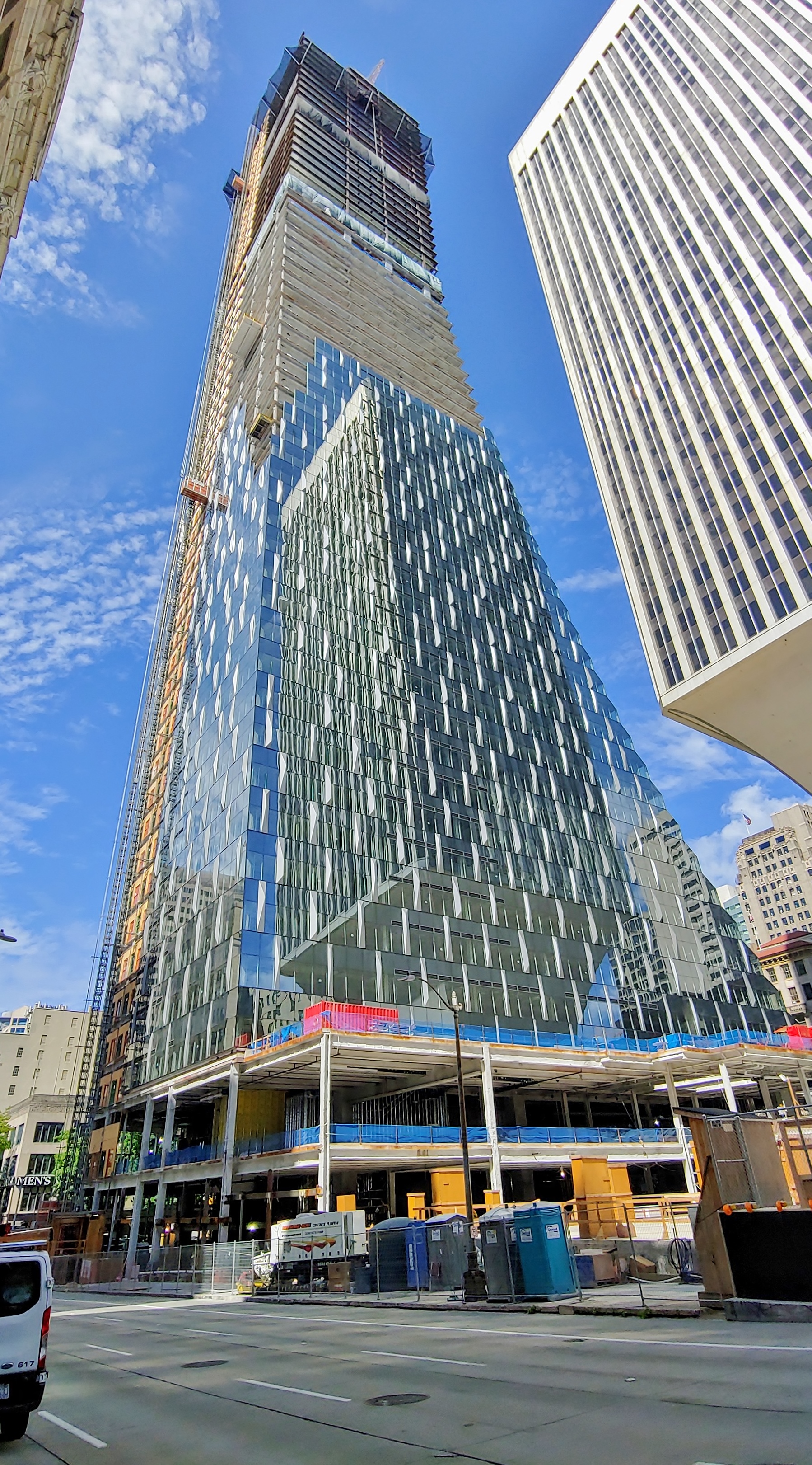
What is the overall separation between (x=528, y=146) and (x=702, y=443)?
62364 mm

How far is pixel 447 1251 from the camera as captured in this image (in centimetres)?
2430

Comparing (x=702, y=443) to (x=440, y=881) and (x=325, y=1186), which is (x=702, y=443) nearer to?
(x=440, y=881)

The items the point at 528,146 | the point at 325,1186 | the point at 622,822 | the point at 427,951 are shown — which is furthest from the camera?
the point at 528,146

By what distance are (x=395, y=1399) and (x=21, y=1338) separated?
4528 millimetres

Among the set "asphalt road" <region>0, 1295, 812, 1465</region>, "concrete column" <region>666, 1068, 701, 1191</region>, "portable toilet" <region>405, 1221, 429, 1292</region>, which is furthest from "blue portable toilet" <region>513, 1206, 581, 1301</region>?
"concrete column" <region>666, 1068, 701, 1191</region>

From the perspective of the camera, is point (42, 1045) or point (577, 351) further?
point (42, 1045)

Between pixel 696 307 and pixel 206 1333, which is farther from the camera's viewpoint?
pixel 696 307

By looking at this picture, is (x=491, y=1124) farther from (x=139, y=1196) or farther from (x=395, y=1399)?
(x=395, y=1399)

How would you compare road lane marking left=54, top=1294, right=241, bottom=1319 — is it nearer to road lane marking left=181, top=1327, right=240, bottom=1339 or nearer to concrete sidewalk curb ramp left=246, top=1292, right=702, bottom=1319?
concrete sidewalk curb ramp left=246, top=1292, right=702, bottom=1319

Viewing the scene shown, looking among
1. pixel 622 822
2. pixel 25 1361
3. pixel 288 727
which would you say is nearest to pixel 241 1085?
pixel 288 727

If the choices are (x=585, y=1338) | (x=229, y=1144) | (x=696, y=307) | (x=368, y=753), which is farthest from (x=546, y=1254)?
(x=696, y=307)

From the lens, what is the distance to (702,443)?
226ft

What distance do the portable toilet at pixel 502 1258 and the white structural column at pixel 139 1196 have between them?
37904 mm

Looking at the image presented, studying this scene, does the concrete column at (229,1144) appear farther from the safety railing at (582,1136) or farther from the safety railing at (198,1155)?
the safety railing at (582,1136)
